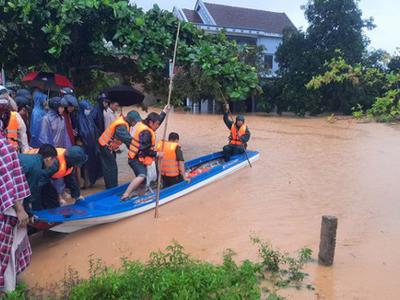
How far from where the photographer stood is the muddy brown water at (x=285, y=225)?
4938mm

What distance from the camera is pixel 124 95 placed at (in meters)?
A: 8.97

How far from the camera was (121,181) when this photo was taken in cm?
897

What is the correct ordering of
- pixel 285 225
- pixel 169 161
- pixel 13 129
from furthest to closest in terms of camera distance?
pixel 169 161, pixel 285 225, pixel 13 129

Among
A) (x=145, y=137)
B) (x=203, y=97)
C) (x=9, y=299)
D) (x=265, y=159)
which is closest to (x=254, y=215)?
(x=145, y=137)

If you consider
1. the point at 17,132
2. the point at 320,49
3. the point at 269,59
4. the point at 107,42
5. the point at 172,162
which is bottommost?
the point at 172,162

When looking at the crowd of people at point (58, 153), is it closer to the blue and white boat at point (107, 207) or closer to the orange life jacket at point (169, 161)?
the orange life jacket at point (169, 161)

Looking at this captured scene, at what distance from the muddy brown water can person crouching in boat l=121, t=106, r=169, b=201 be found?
585 millimetres

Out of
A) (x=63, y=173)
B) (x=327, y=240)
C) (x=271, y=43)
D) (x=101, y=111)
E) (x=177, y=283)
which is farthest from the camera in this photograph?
(x=271, y=43)

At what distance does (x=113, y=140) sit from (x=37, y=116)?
1255mm

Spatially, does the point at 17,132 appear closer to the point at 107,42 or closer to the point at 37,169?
the point at 37,169

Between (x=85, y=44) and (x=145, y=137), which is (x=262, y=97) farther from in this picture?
(x=145, y=137)

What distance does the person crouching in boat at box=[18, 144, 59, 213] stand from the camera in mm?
4520

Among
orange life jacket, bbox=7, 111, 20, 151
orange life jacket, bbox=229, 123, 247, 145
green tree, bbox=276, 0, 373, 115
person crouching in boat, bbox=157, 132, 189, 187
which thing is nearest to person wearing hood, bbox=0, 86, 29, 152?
orange life jacket, bbox=7, 111, 20, 151

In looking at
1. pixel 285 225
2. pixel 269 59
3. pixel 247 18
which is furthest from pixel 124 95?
pixel 247 18
